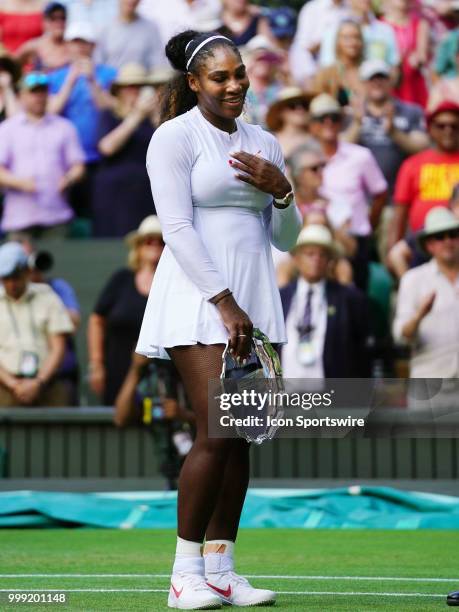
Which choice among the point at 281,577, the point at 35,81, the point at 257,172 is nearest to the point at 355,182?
the point at 35,81

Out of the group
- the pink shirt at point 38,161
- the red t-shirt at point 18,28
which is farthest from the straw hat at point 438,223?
the red t-shirt at point 18,28

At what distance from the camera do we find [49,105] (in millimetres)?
13586

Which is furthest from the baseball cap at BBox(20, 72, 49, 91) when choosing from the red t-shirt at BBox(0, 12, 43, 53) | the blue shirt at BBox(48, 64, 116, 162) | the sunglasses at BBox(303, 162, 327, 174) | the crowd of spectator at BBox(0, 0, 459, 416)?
the sunglasses at BBox(303, 162, 327, 174)

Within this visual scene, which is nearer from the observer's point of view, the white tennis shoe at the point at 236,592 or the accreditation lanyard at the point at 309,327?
the white tennis shoe at the point at 236,592

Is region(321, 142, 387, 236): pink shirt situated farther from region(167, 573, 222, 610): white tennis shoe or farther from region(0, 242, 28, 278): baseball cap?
region(167, 573, 222, 610): white tennis shoe

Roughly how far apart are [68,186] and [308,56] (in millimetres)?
2837

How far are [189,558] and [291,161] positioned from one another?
7784mm

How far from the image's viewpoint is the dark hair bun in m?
5.36

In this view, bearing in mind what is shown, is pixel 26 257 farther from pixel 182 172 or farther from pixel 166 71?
pixel 182 172

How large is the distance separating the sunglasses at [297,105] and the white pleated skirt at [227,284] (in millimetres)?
7869

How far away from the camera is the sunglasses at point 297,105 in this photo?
13000mm

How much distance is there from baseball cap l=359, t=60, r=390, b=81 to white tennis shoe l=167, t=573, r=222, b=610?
8.73 meters

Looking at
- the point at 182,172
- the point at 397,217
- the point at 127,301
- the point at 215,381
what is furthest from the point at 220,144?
the point at 397,217

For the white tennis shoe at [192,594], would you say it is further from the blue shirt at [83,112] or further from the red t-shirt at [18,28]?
the red t-shirt at [18,28]
